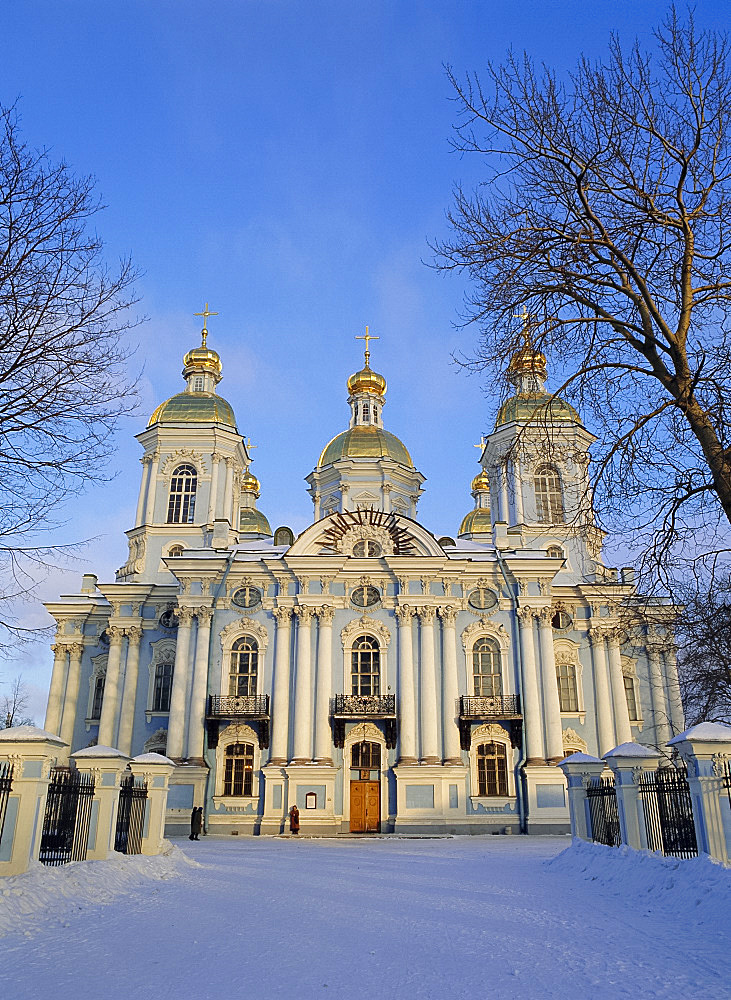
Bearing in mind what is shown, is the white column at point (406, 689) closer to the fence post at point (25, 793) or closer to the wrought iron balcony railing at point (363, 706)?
the wrought iron balcony railing at point (363, 706)

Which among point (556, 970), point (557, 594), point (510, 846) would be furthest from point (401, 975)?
point (557, 594)

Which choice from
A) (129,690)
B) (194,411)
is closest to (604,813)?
(129,690)

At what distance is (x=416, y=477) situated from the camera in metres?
37.4

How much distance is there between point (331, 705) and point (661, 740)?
13.0 m

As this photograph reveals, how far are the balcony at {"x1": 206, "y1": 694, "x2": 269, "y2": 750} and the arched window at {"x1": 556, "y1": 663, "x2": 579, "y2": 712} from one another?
1082 cm

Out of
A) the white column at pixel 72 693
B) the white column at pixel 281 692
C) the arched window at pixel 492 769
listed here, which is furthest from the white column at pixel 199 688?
the arched window at pixel 492 769

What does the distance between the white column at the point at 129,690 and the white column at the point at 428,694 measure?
34.4 feet

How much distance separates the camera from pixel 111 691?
102 feet

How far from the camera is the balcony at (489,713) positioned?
94.1 ft

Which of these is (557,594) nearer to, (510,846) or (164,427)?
(510,846)

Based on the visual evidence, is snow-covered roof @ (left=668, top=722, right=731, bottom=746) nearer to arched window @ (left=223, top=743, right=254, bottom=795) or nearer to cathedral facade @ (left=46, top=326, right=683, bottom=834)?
cathedral facade @ (left=46, top=326, right=683, bottom=834)

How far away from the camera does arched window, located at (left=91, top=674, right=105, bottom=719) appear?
32.7m

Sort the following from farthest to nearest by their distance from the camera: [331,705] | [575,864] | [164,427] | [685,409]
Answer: [164,427]
[331,705]
[575,864]
[685,409]

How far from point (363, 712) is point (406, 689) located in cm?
168
